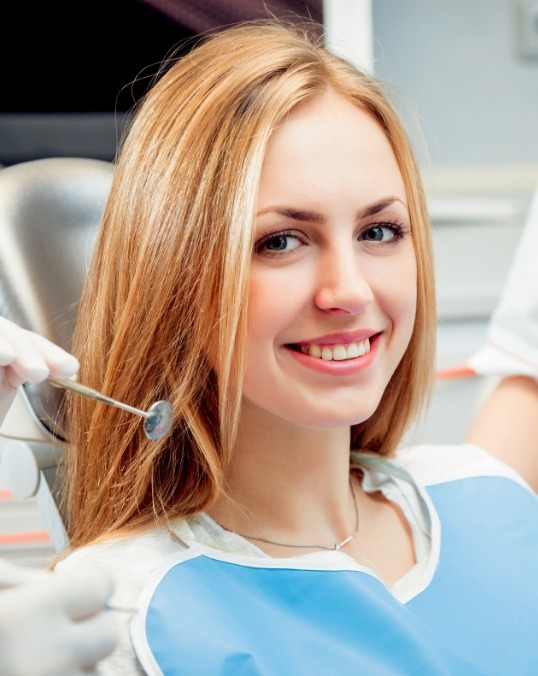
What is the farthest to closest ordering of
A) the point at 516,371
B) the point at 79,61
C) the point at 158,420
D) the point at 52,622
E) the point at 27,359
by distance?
the point at 79,61, the point at 516,371, the point at 158,420, the point at 27,359, the point at 52,622

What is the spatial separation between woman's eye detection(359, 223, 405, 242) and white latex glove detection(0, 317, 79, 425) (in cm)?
34

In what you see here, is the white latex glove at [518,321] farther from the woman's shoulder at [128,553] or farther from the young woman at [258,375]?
the woman's shoulder at [128,553]

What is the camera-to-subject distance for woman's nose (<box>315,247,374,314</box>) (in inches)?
34.2

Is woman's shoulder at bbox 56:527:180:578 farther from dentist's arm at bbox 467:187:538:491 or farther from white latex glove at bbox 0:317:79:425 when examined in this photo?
dentist's arm at bbox 467:187:538:491

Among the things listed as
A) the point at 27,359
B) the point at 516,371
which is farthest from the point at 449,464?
the point at 27,359

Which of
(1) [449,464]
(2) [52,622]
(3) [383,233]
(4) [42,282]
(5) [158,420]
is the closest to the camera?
(2) [52,622]

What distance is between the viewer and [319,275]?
891mm

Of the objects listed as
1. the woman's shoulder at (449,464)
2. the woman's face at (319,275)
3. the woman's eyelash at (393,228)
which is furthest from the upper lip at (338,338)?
the woman's shoulder at (449,464)

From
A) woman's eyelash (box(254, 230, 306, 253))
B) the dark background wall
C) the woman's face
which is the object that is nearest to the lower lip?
the woman's face

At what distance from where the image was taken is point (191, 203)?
0.90 m

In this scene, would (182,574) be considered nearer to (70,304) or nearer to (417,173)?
(70,304)

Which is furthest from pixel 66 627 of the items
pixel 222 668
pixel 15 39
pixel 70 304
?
pixel 15 39

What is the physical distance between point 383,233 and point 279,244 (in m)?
0.13

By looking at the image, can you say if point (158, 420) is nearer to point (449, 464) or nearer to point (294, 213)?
point (294, 213)
